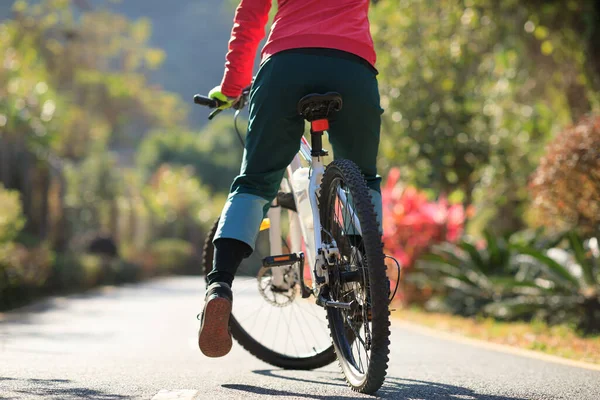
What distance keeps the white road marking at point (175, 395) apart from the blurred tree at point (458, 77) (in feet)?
27.3

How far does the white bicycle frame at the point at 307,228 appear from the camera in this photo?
13.9 feet

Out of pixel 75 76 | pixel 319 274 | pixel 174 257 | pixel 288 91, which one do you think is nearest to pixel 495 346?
pixel 319 274

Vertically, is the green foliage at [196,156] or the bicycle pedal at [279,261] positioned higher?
the green foliage at [196,156]

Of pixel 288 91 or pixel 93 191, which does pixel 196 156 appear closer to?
pixel 93 191

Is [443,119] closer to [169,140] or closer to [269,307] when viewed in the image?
[269,307]

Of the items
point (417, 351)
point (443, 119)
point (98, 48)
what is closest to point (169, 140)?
point (98, 48)

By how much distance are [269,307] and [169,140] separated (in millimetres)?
79527

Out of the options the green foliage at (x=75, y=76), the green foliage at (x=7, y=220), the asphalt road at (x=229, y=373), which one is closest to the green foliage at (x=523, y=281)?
the asphalt road at (x=229, y=373)

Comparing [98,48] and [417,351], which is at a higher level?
[98,48]

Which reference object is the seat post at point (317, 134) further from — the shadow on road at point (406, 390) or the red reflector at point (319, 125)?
the shadow on road at point (406, 390)

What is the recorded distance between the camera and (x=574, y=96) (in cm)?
1284

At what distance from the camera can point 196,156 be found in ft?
267

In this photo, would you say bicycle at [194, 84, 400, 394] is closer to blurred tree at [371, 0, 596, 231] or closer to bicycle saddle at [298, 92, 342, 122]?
bicycle saddle at [298, 92, 342, 122]

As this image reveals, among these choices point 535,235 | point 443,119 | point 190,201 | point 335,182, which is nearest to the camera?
point 335,182
